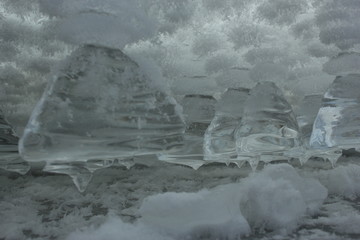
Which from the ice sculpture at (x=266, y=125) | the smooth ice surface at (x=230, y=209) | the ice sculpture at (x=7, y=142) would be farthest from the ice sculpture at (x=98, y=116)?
the ice sculpture at (x=7, y=142)

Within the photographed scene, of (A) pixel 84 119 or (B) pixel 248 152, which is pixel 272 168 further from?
(A) pixel 84 119

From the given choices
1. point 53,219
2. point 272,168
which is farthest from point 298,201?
point 53,219

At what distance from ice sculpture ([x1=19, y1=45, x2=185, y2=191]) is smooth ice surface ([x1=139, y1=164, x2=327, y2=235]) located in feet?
1.98

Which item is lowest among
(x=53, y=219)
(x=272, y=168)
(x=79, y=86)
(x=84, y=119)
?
(x=53, y=219)

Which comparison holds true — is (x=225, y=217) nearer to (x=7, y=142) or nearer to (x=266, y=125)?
(x=266, y=125)

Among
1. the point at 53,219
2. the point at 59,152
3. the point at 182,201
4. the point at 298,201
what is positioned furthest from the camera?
the point at 53,219

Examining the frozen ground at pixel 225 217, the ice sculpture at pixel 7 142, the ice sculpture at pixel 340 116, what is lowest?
the frozen ground at pixel 225 217

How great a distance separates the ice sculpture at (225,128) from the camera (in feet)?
21.4

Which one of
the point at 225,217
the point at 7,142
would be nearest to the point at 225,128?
the point at 225,217

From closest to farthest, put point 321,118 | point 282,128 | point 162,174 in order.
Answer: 1. point 282,128
2. point 321,118
3. point 162,174

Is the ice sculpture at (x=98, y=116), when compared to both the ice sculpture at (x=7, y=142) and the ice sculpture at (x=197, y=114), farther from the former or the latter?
the ice sculpture at (x=7, y=142)

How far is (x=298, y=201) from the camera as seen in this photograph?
384cm

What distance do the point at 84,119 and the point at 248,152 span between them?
363 cm

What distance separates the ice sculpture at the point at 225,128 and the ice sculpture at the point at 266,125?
2.20 ft
